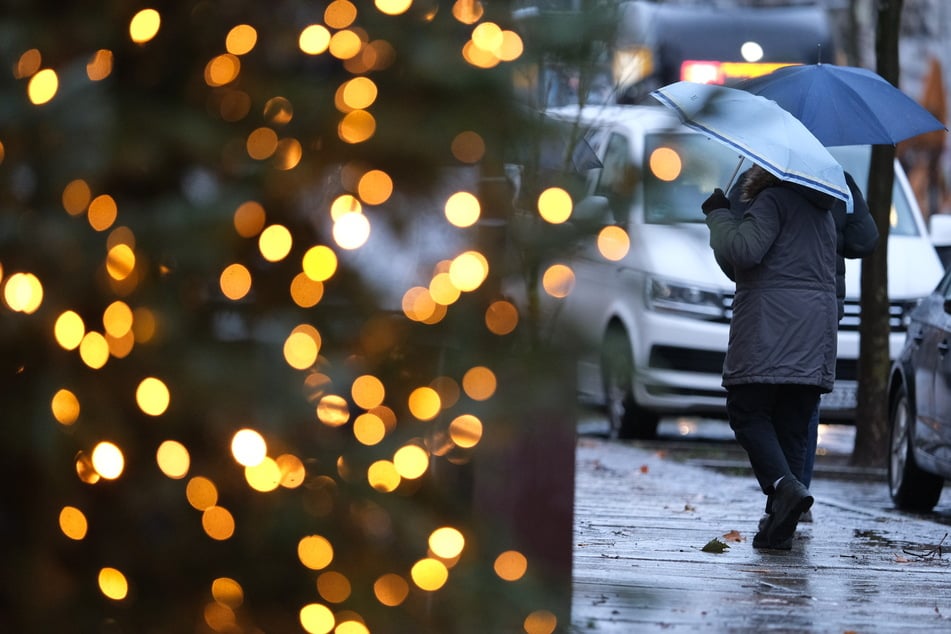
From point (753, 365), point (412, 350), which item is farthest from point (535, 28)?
point (753, 365)

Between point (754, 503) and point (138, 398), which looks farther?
point (754, 503)

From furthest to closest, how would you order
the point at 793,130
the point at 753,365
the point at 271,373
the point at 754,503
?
the point at 754,503 → the point at 753,365 → the point at 793,130 → the point at 271,373

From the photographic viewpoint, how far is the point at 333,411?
8.75 ft

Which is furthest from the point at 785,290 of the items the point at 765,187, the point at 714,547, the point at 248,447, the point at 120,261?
the point at 120,261

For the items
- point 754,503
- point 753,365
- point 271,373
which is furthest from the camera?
point 754,503

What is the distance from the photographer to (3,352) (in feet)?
8.59

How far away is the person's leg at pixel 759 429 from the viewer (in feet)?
25.1

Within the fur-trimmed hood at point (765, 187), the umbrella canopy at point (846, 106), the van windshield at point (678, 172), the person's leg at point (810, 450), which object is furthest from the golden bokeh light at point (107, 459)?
the umbrella canopy at point (846, 106)

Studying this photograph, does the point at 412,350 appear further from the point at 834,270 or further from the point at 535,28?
the point at 834,270

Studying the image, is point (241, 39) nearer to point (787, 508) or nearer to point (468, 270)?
point (468, 270)

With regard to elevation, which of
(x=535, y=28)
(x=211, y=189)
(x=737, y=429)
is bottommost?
(x=737, y=429)

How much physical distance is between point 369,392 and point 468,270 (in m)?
0.26

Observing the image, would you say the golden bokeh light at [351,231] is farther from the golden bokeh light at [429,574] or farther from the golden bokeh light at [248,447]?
the golden bokeh light at [429,574]

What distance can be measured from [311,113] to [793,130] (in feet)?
15.7
